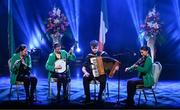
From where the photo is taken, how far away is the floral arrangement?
629 cm

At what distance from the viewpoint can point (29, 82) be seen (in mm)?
6320

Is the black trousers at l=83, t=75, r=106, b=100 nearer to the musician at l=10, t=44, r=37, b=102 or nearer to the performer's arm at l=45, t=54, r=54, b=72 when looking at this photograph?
the performer's arm at l=45, t=54, r=54, b=72

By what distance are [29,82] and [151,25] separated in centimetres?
218

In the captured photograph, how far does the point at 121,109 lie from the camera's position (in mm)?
6344

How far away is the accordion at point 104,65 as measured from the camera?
6.21m

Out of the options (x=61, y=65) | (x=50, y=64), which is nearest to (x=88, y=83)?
(x=61, y=65)

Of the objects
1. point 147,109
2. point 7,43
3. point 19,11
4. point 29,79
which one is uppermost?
point 19,11

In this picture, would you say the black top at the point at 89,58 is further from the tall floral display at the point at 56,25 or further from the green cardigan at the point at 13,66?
the green cardigan at the point at 13,66

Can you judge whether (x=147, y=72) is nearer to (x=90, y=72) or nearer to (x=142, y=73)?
(x=142, y=73)

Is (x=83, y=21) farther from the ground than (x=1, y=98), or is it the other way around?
(x=83, y=21)

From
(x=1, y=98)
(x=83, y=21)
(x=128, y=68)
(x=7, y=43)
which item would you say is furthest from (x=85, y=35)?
(x=1, y=98)

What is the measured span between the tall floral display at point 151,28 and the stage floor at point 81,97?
2.35 feet

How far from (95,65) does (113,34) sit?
1.92ft

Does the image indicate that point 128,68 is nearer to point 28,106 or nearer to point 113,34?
point 113,34
